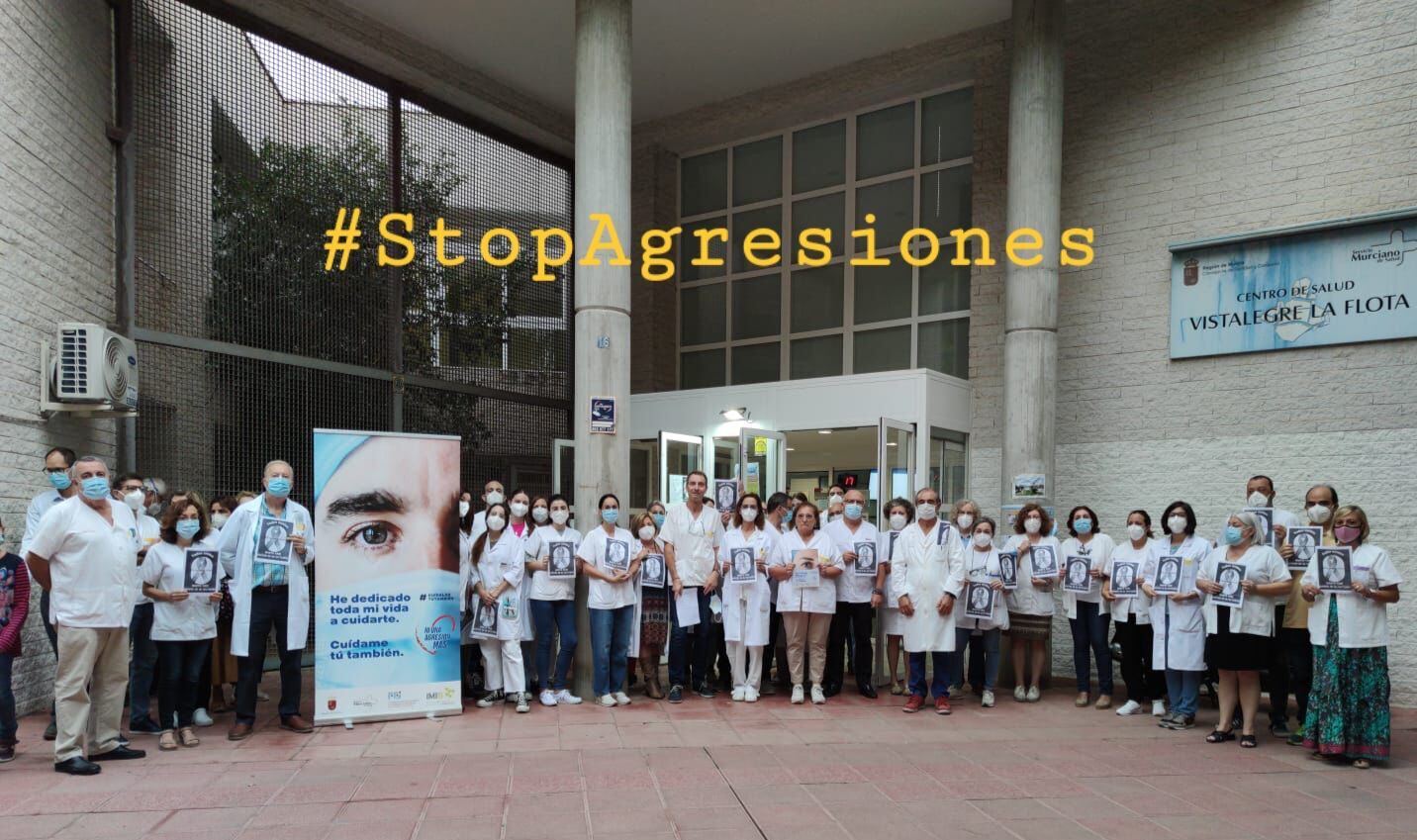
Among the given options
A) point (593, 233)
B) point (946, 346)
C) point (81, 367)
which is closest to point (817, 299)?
point (946, 346)

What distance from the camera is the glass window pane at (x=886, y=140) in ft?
42.9

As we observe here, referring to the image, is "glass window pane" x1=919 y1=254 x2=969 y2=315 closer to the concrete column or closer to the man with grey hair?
the concrete column

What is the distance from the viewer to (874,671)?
31.7 feet

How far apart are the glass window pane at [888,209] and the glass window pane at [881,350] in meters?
1.16

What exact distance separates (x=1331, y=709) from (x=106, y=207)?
1060cm

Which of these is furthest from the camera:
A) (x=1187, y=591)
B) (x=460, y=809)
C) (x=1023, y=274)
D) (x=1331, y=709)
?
(x=1023, y=274)

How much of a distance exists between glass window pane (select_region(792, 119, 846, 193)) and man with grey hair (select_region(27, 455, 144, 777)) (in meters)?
9.97

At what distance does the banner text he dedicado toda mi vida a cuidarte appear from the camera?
1066 centimetres

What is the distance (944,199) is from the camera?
41.7 feet

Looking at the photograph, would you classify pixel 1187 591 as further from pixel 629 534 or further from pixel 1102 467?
pixel 629 534

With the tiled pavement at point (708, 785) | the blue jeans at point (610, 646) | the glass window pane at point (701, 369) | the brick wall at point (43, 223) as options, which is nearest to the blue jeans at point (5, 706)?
the tiled pavement at point (708, 785)

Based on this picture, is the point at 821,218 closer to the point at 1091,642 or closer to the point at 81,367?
the point at 1091,642

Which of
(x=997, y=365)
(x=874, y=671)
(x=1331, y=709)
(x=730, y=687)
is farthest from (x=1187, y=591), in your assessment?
(x=997, y=365)

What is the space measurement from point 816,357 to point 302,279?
660 cm
